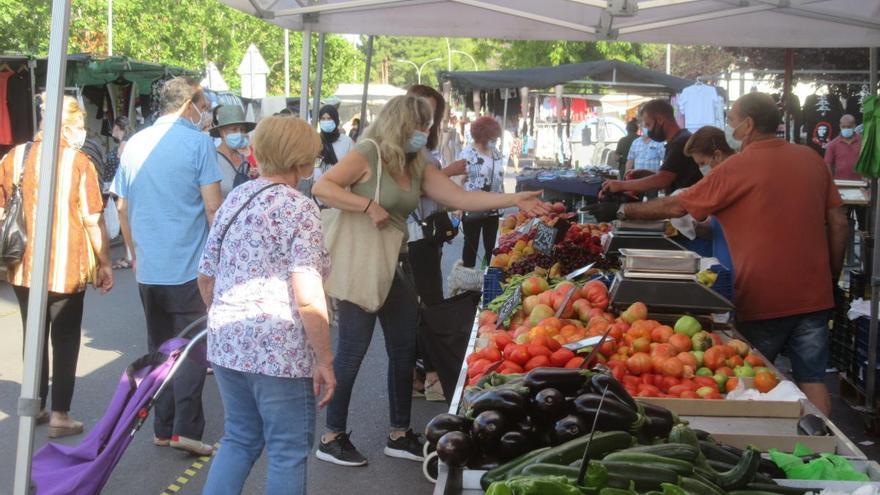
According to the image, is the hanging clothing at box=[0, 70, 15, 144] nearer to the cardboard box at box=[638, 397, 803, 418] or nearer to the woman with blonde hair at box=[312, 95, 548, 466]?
the woman with blonde hair at box=[312, 95, 548, 466]

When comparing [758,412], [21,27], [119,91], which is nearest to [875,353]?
[758,412]

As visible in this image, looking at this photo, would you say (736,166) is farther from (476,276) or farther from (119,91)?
(119,91)

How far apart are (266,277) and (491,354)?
0.98 meters

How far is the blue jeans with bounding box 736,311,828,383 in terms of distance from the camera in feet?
16.4

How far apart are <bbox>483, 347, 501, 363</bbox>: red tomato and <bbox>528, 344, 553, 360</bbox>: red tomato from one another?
0.66 ft

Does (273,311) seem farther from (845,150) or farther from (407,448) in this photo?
(845,150)

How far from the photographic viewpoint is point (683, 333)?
169 inches

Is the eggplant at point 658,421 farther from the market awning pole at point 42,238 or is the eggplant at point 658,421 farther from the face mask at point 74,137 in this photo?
the face mask at point 74,137

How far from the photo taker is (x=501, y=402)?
2.89m

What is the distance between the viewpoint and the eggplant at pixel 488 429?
9.23 feet

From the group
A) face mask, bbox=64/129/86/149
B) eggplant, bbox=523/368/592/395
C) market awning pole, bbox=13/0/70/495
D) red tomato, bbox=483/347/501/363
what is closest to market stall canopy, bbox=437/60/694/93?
face mask, bbox=64/129/86/149

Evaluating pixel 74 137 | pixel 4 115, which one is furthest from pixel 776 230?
pixel 4 115

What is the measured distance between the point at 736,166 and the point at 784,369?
3773 millimetres

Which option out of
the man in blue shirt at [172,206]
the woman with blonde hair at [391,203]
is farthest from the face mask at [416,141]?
the man in blue shirt at [172,206]
